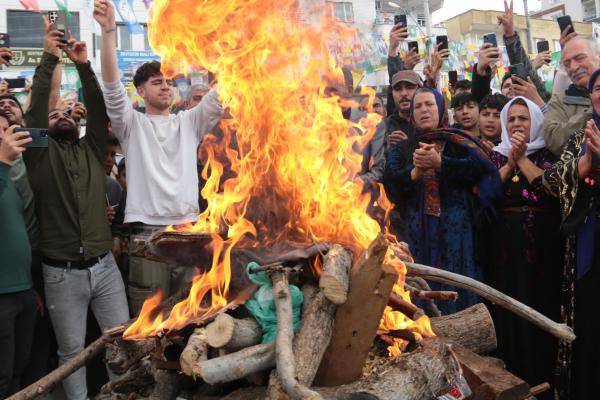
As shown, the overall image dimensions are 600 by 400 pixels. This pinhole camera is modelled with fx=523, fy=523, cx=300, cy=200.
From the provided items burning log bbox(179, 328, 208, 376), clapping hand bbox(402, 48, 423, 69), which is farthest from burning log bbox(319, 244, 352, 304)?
clapping hand bbox(402, 48, 423, 69)

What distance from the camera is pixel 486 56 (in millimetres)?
6066

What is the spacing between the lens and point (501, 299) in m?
3.17

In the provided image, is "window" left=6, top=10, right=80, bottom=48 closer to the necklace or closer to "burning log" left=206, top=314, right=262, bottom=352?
the necklace

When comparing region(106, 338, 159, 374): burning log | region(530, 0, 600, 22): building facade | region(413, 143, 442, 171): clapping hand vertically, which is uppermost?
region(530, 0, 600, 22): building facade

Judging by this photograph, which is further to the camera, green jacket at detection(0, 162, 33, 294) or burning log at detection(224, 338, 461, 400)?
green jacket at detection(0, 162, 33, 294)

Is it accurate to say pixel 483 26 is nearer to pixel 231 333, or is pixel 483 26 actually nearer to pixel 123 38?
pixel 123 38

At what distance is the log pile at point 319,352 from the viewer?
2562mm

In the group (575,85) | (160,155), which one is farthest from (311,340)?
(575,85)

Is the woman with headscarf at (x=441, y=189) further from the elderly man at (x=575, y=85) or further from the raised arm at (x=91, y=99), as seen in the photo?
the raised arm at (x=91, y=99)

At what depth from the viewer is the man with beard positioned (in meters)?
4.29

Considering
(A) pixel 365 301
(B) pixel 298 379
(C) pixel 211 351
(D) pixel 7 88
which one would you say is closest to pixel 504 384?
(A) pixel 365 301

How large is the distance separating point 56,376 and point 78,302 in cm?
147

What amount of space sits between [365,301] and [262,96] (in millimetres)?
1720

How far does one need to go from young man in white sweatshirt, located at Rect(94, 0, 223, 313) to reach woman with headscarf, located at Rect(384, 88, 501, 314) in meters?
1.96
